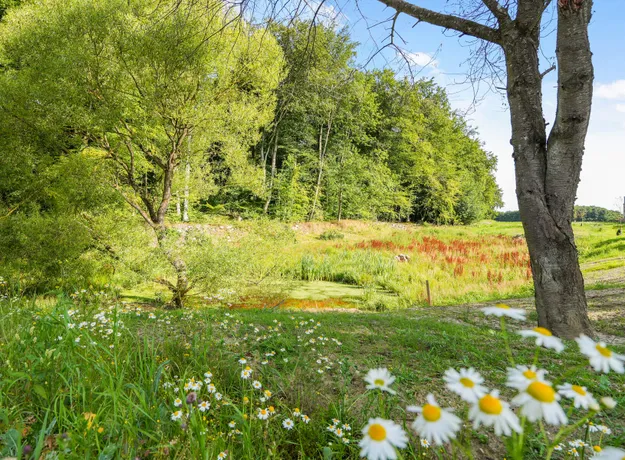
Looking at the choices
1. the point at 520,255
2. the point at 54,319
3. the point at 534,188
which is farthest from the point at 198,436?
the point at 520,255

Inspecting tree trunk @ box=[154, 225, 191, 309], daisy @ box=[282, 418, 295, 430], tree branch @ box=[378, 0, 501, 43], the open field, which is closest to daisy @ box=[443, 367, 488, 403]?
daisy @ box=[282, 418, 295, 430]

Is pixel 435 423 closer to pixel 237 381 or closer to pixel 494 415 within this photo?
pixel 494 415

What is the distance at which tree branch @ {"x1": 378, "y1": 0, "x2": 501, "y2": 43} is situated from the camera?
3.60 m

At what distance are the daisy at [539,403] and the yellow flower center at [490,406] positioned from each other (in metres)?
0.02

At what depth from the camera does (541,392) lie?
530 mm

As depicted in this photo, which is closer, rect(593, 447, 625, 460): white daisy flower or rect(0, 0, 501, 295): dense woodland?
rect(593, 447, 625, 460): white daisy flower

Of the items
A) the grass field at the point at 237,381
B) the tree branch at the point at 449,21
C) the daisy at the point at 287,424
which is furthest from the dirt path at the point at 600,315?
the daisy at the point at 287,424

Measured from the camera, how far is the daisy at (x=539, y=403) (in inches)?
20.1

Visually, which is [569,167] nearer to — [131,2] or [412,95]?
[412,95]

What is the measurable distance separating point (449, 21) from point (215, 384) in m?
4.05

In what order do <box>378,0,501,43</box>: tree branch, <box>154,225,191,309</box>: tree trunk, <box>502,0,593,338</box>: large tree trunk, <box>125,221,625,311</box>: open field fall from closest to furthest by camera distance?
<box>502,0,593,338</box>: large tree trunk
<box>378,0,501,43</box>: tree branch
<box>154,225,191,309</box>: tree trunk
<box>125,221,625,311</box>: open field

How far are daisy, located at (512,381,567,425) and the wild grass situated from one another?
1.59 ft

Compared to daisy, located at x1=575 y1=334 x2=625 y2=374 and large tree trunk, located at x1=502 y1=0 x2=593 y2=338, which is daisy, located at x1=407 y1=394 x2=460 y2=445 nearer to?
daisy, located at x1=575 y1=334 x2=625 y2=374

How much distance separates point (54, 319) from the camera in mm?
2213
